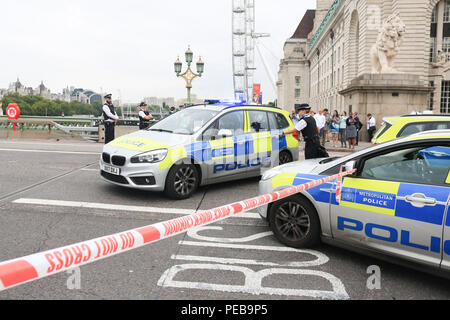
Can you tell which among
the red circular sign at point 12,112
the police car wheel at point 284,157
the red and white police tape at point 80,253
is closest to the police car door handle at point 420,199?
the red and white police tape at point 80,253

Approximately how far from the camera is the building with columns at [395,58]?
24656 millimetres

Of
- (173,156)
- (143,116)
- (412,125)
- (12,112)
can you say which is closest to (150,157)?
(173,156)

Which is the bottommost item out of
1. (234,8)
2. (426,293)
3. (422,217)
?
(426,293)

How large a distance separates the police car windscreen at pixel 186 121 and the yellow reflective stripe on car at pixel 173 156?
629mm

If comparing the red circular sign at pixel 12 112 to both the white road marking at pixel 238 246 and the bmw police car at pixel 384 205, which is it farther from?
the bmw police car at pixel 384 205

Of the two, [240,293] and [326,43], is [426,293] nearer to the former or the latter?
[240,293]

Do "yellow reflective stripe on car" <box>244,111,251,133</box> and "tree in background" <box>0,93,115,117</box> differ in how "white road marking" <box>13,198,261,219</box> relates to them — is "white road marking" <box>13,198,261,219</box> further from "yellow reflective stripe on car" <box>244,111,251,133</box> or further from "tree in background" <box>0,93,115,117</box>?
"tree in background" <box>0,93,115,117</box>

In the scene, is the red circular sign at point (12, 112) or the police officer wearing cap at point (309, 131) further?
the red circular sign at point (12, 112)

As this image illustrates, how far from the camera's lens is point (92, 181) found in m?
8.56

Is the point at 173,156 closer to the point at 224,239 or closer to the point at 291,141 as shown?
the point at 224,239

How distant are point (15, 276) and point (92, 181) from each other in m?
7.03

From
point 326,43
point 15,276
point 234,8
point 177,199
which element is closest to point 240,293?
point 15,276

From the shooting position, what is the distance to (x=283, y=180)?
15.7ft

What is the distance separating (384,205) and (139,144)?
4.36m
